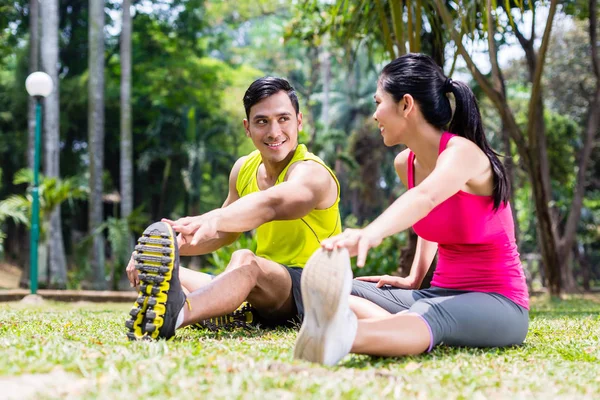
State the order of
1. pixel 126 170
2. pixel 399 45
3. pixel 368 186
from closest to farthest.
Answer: pixel 399 45
pixel 126 170
pixel 368 186

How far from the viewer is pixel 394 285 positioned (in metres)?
3.84

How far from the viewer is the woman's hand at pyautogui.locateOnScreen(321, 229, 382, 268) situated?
2.62 m

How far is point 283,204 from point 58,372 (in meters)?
1.57

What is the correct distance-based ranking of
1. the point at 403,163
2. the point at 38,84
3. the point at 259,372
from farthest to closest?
the point at 38,84, the point at 403,163, the point at 259,372

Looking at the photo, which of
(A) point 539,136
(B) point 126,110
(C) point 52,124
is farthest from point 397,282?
(B) point 126,110

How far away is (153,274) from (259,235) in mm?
1349

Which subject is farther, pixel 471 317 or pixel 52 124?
pixel 52 124

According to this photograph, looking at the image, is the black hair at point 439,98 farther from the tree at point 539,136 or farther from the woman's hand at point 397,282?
the tree at point 539,136

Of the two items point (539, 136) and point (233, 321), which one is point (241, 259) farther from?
point (539, 136)

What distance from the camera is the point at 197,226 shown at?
130 inches

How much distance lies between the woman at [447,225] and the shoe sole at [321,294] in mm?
207

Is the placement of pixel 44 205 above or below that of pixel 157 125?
below

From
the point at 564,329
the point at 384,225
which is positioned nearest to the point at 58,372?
the point at 384,225

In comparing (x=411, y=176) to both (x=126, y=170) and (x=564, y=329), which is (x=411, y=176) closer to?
(x=564, y=329)
